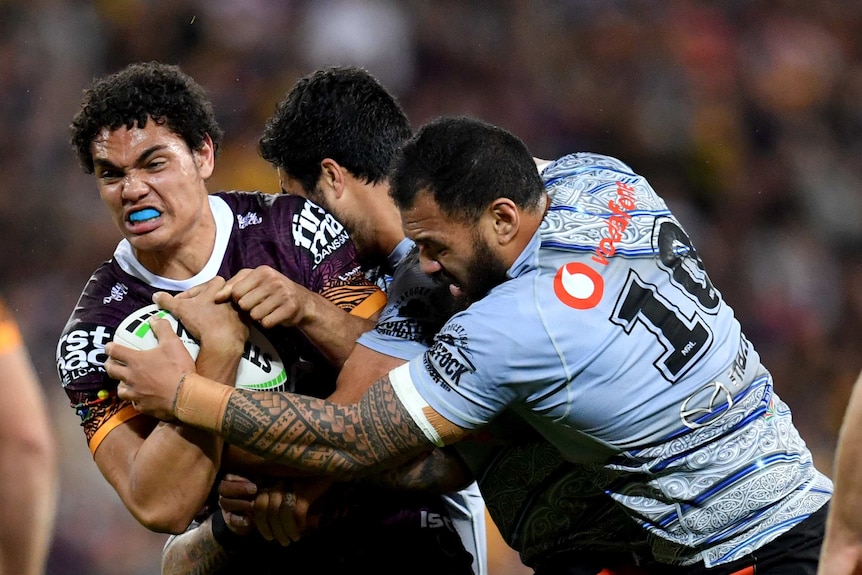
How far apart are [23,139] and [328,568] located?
4971 mm

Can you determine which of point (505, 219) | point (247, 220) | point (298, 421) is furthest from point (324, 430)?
point (247, 220)

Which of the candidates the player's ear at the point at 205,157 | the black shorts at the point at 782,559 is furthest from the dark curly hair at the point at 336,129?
the black shorts at the point at 782,559

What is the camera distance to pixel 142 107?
3209 mm

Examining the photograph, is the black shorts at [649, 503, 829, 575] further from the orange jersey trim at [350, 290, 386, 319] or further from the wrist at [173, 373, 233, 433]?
the wrist at [173, 373, 233, 433]

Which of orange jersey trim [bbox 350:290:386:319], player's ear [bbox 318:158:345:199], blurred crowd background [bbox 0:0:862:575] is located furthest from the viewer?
blurred crowd background [bbox 0:0:862:575]

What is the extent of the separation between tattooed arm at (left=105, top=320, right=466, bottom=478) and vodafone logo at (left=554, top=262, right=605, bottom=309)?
421 millimetres

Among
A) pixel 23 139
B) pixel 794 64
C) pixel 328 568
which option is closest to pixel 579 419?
pixel 328 568

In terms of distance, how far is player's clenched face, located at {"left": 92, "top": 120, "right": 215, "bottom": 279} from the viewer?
316 cm

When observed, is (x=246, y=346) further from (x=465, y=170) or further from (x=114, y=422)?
(x=465, y=170)

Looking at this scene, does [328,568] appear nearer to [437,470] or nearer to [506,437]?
[437,470]

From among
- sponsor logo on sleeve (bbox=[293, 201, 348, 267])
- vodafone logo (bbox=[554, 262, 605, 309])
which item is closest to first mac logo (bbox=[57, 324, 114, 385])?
sponsor logo on sleeve (bbox=[293, 201, 348, 267])

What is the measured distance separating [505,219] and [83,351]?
1.18 metres

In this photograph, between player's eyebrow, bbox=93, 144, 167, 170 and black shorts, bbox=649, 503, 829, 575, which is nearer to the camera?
black shorts, bbox=649, 503, 829, 575

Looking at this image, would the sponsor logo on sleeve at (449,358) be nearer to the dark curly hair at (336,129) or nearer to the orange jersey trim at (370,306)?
the orange jersey trim at (370,306)
